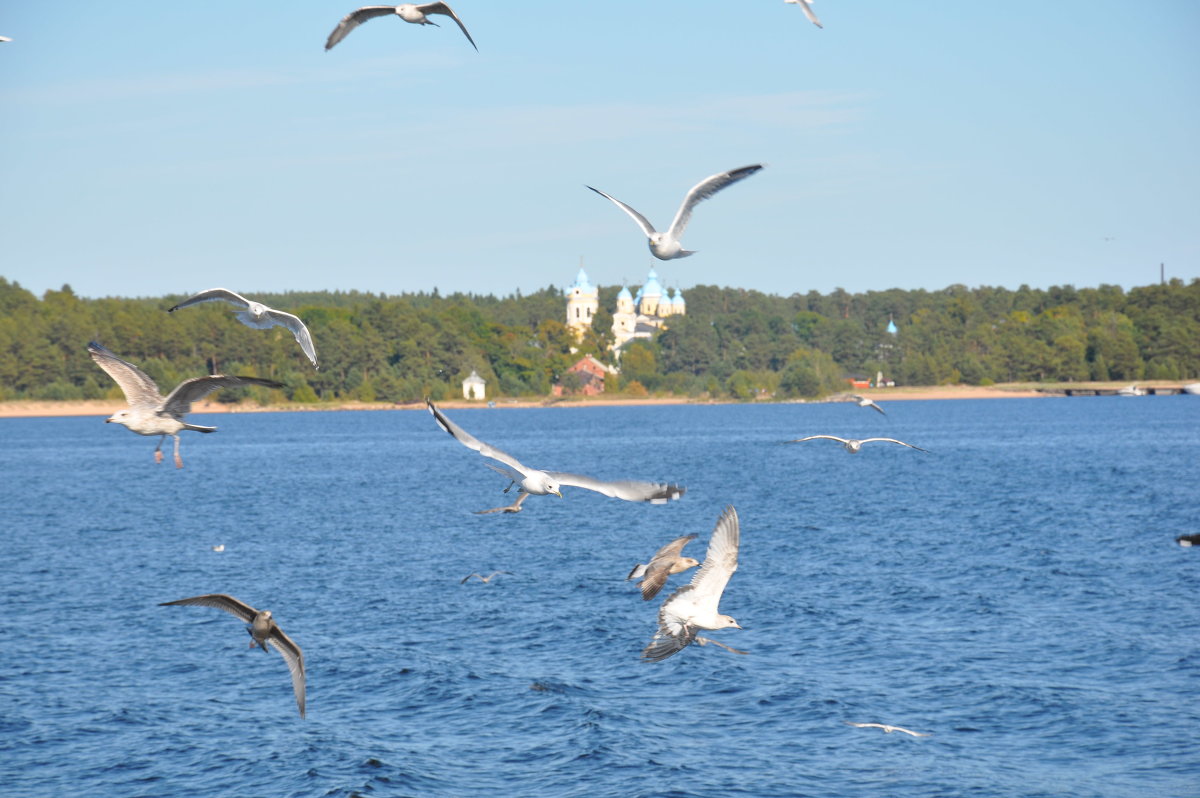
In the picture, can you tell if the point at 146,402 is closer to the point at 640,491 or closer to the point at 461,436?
the point at 461,436

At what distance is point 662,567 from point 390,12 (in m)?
7.92

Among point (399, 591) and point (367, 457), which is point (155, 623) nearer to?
point (399, 591)

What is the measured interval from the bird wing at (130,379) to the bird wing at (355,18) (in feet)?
16.8

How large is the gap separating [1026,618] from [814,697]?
39.5ft

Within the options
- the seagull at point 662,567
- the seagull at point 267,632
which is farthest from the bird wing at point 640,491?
the seagull at point 267,632

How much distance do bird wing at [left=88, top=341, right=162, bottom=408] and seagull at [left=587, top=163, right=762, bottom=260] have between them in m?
6.64

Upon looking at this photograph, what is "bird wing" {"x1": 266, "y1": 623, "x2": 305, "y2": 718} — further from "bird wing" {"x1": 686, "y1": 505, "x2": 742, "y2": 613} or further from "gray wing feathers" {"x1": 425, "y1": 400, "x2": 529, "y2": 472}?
"bird wing" {"x1": 686, "y1": 505, "x2": 742, "y2": 613}

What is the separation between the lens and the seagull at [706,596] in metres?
16.2

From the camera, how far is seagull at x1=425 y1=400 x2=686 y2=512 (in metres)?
14.3

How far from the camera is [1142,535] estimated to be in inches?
2350

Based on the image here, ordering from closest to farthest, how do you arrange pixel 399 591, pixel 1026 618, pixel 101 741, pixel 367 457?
pixel 101 741, pixel 1026 618, pixel 399 591, pixel 367 457

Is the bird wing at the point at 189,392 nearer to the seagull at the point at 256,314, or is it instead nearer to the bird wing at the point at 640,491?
the seagull at the point at 256,314

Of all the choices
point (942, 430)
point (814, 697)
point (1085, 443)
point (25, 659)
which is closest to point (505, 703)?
point (814, 697)

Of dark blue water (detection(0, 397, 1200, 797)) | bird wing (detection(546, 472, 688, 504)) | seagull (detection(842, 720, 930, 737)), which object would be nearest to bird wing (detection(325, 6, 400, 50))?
bird wing (detection(546, 472, 688, 504))
